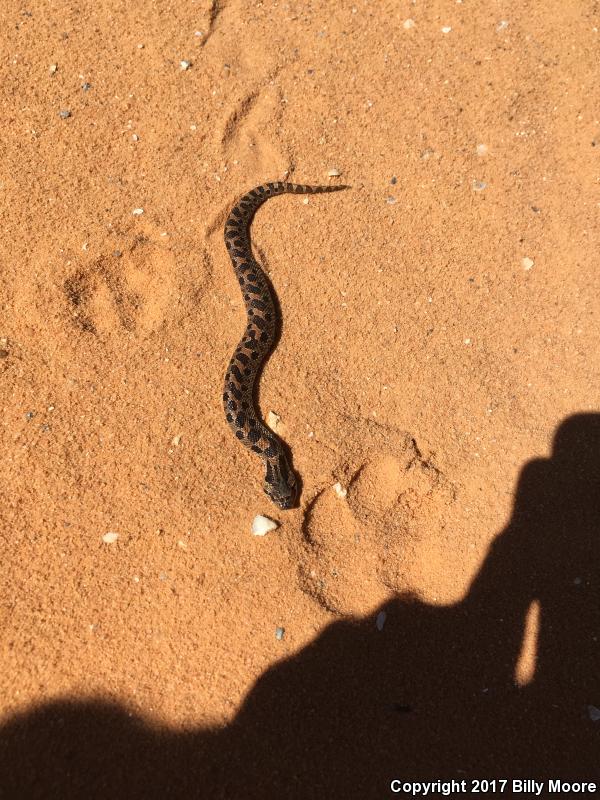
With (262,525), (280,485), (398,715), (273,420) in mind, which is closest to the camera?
(398,715)

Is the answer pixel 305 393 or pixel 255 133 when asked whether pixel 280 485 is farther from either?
pixel 255 133

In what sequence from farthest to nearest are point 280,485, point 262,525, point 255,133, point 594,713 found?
1. point 255,133
2. point 280,485
3. point 262,525
4. point 594,713

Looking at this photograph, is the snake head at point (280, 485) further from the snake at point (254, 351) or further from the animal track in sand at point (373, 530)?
the animal track in sand at point (373, 530)

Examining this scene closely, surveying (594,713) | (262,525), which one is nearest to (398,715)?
(594,713)

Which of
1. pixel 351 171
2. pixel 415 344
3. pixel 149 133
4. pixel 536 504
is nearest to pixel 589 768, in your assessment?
pixel 536 504

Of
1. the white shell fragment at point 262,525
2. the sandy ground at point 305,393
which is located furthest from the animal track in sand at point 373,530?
the white shell fragment at point 262,525

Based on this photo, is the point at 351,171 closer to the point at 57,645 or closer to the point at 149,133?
the point at 149,133
